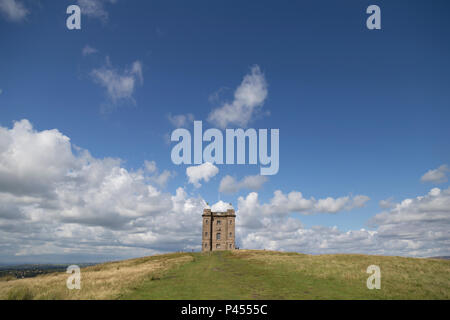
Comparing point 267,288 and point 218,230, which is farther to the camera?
point 218,230

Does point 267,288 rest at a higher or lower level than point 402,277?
higher

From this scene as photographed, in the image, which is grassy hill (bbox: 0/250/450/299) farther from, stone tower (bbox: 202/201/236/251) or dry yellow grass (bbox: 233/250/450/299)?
stone tower (bbox: 202/201/236/251)

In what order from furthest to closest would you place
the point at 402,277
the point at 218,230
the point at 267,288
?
the point at 218,230, the point at 402,277, the point at 267,288

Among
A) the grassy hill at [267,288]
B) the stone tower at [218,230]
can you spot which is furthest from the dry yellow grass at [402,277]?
the stone tower at [218,230]

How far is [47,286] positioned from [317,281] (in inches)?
853

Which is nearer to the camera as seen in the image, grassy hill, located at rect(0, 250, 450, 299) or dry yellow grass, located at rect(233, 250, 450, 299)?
grassy hill, located at rect(0, 250, 450, 299)

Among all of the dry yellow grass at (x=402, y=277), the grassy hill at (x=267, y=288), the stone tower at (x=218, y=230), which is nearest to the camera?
the grassy hill at (x=267, y=288)

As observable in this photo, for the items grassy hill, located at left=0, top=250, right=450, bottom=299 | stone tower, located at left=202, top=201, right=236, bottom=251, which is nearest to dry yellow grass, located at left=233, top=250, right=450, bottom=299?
grassy hill, located at left=0, top=250, right=450, bottom=299

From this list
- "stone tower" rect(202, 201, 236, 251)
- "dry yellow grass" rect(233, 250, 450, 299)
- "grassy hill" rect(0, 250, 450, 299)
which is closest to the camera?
"grassy hill" rect(0, 250, 450, 299)

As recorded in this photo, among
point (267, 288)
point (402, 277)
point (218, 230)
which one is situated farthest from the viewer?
point (218, 230)

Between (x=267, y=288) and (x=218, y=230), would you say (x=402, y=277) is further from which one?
(x=218, y=230)

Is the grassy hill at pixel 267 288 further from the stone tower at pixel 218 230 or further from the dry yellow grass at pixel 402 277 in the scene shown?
the stone tower at pixel 218 230

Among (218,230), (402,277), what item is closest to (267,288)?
(402,277)
